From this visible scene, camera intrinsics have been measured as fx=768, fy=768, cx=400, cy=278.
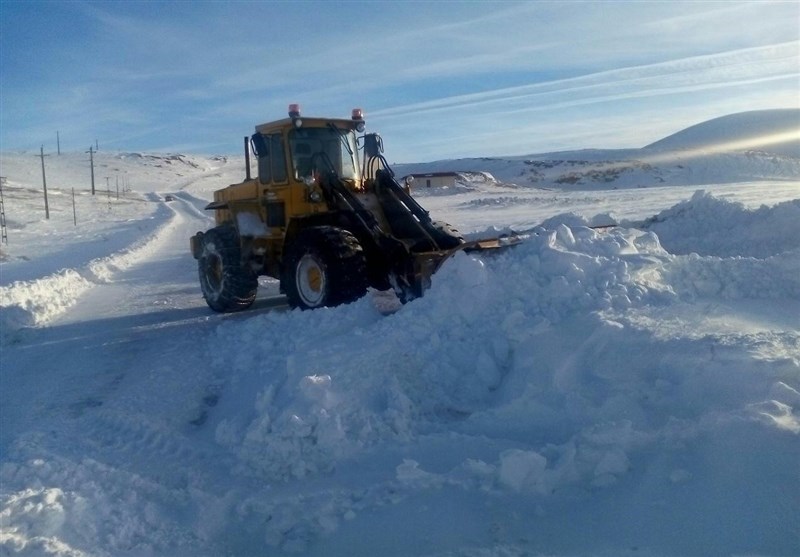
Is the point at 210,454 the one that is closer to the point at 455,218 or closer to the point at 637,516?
the point at 637,516

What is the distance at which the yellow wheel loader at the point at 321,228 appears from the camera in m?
9.31

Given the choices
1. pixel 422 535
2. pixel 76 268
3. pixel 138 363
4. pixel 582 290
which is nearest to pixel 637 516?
pixel 422 535

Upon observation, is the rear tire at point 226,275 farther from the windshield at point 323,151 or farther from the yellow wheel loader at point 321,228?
the windshield at point 323,151

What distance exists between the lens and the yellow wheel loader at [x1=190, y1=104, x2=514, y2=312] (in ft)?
30.6

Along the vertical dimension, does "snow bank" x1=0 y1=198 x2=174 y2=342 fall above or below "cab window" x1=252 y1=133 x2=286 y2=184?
below

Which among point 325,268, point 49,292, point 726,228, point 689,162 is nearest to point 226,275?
point 325,268

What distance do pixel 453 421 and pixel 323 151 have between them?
589 cm

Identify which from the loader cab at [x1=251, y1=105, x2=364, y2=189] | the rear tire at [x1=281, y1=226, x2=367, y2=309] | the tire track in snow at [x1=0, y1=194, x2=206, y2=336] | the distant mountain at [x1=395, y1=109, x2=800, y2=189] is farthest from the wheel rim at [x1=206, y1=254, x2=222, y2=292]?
the distant mountain at [x1=395, y1=109, x2=800, y2=189]

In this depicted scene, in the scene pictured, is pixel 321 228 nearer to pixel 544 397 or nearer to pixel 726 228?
pixel 544 397

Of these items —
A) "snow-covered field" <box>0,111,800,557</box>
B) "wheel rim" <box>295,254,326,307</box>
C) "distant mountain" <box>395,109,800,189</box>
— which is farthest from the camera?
"distant mountain" <box>395,109,800,189</box>

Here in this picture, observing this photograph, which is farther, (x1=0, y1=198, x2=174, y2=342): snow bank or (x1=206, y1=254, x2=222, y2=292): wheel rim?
(x1=206, y1=254, x2=222, y2=292): wheel rim

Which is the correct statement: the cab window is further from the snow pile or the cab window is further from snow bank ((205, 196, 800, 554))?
the snow pile

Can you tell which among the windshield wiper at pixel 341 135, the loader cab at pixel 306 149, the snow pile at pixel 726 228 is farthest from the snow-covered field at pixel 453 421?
the snow pile at pixel 726 228

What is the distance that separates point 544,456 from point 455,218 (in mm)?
24621
